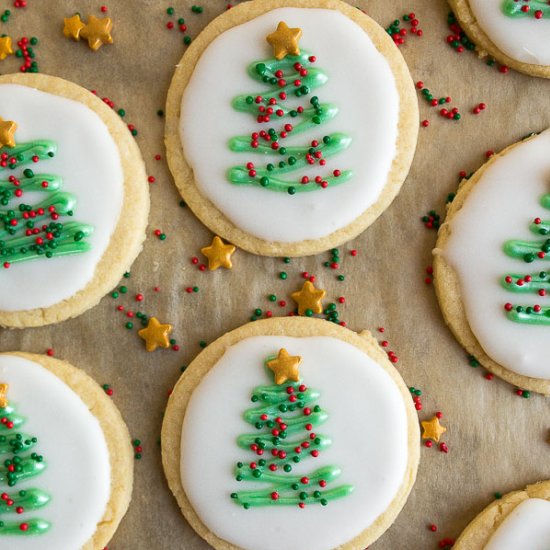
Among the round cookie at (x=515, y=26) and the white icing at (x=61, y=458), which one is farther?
the round cookie at (x=515, y=26)

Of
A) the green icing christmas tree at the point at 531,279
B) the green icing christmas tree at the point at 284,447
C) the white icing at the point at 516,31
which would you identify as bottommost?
the green icing christmas tree at the point at 284,447

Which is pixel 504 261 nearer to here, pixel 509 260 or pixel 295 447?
pixel 509 260

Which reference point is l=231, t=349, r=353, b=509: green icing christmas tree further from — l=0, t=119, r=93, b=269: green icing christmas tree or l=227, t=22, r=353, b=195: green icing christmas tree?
l=0, t=119, r=93, b=269: green icing christmas tree

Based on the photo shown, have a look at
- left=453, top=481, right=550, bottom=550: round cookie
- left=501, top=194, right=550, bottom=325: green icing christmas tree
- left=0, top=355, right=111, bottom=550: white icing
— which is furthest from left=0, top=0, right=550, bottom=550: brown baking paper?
left=501, top=194, right=550, bottom=325: green icing christmas tree

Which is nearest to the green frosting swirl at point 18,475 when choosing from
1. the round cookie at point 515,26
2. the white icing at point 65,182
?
the white icing at point 65,182

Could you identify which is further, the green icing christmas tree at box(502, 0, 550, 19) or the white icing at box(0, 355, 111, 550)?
the green icing christmas tree at box(502, 0, 550, 19)

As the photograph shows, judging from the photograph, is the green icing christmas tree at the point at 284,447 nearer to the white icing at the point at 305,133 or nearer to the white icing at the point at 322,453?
the white icing at the point at 322,453
